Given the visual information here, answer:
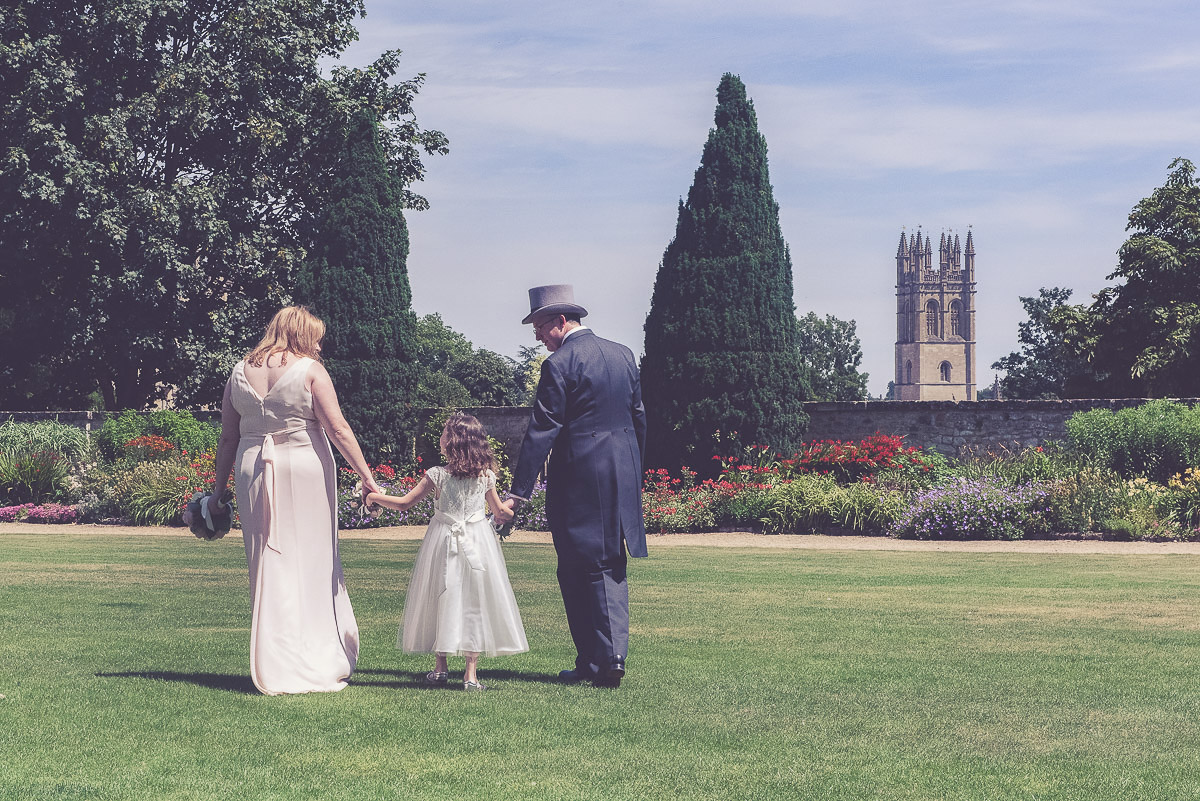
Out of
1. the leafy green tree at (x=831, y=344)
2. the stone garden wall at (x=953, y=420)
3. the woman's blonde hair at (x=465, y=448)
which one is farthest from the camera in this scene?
the leafy green tree at (x=831, y=344)

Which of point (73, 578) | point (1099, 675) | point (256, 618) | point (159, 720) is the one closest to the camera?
point (159, 720)

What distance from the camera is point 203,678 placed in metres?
7.09

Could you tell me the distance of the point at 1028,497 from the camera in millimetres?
18906

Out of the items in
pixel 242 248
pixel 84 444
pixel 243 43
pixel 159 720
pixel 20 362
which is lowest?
pixel 159 720

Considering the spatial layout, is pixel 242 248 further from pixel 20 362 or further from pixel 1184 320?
pixel 1184 320

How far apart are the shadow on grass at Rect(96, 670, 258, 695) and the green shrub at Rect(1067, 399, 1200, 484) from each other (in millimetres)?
16211

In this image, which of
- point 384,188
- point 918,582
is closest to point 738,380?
point 384,188

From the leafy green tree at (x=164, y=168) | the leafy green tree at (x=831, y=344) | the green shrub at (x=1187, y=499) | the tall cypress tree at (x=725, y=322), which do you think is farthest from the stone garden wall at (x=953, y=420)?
the leafy green tree at (x=831, y=344)

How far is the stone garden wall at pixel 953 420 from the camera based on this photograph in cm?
2188

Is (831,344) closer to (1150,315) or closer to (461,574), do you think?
(1150,315)

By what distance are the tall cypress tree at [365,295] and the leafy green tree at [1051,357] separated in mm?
16250

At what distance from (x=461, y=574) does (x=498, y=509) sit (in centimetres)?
40

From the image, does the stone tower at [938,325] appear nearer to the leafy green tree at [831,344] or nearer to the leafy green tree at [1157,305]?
the leafy green tree at [831,344]

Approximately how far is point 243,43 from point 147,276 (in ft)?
18.0
